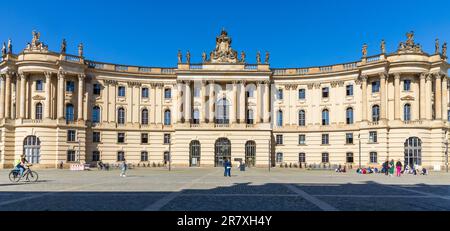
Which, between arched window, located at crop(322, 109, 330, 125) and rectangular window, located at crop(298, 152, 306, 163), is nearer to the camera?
arched window, located at crop(322, 109, 330, 125)

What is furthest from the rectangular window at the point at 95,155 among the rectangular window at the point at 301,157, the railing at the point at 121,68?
the rectangular window at the point at 301,157

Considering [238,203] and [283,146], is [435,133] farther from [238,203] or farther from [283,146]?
[238,203]

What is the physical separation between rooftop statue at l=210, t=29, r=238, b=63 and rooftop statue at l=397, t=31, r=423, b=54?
1013 inches

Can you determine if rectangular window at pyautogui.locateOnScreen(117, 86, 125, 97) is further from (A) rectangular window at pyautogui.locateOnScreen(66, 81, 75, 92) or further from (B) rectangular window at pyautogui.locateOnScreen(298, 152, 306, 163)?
(B) rectangular window at pyautogui.locateOnScreen(298, 152, 306, 163)

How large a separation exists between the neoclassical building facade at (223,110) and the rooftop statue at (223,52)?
0.17m

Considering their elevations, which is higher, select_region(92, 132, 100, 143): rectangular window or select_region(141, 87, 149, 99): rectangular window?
select_region(141, 87, 149, 99): rectangular window

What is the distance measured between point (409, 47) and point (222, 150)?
107 ft

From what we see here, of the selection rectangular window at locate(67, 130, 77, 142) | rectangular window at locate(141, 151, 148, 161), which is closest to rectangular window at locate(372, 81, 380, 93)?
rectangular window at locate(141, 151, 148, 161)

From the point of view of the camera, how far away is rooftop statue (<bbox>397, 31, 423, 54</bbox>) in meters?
65.1

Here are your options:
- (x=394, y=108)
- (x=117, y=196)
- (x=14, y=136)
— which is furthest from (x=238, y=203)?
(x=14, y=136)

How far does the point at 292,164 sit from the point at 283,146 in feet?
11.2

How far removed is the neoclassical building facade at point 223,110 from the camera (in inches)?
2559

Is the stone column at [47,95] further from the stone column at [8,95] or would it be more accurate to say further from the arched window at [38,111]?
the stone column at [8,95]

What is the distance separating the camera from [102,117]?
72.0m
